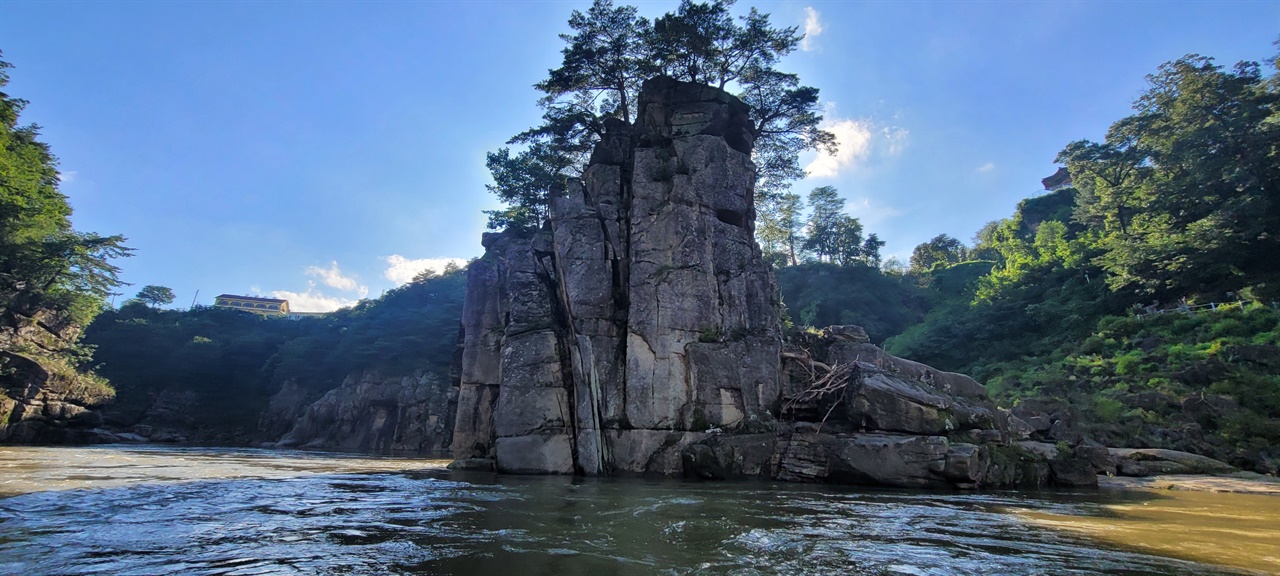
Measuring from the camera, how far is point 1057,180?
6981 cm

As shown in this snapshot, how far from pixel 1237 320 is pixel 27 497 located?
38.3 metres

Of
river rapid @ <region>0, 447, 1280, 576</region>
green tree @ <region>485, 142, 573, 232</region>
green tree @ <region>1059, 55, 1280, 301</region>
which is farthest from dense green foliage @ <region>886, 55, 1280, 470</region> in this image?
green tree @ <region>485, 142, 573, 232</region>

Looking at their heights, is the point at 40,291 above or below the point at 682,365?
above

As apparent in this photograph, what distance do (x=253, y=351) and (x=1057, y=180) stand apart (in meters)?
92.9

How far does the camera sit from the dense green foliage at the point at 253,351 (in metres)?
48.6

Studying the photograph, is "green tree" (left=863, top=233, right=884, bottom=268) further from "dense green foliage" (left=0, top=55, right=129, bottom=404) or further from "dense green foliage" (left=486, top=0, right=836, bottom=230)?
"dense green foliage" (left=0, top=55, right=129, bottom=404)

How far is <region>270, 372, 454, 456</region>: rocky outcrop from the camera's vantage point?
146ft

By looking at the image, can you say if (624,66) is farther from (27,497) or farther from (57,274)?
(57,274)

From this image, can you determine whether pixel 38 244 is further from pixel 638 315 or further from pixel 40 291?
pixel 638 315

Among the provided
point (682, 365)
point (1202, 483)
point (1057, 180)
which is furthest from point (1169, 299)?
point (1057, 180)

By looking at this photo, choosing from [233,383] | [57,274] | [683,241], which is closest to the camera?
[683,241]

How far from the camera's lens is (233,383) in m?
55.7

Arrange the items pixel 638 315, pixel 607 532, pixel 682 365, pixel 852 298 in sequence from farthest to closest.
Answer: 1. pixel 852 298
2. pixel 638 315
3. pixel 682 365
4. pixel 607 532

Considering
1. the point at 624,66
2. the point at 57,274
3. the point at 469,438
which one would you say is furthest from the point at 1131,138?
the point at 57,274
